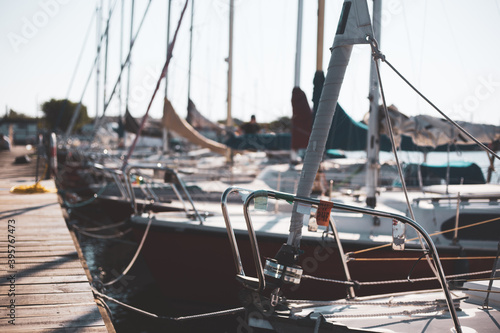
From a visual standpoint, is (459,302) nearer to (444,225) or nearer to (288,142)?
(444,225)

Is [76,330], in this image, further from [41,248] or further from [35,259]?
[41,248]

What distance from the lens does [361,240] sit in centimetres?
634

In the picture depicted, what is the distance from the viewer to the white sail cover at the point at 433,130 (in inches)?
326

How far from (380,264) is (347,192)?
2.80m

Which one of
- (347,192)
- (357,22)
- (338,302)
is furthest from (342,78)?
(347,192)

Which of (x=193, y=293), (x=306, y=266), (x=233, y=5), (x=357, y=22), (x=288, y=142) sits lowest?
(x=193, y=293)

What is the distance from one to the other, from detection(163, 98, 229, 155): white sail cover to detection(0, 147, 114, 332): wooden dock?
308 inches

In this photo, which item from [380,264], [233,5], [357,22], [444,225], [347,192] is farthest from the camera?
[233,5]

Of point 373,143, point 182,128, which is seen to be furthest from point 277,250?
point 182,128

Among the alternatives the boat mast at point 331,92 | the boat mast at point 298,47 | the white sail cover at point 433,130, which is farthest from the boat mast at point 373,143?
the boat mast at point 298,47

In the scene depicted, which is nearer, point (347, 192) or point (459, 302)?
point (459, 302)

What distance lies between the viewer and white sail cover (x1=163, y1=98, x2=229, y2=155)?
49.8 feet

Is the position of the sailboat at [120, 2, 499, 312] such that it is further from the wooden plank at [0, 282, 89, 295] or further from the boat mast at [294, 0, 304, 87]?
the boat mast at [294, 0, 304, 87]

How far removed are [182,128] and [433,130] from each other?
8.87m
